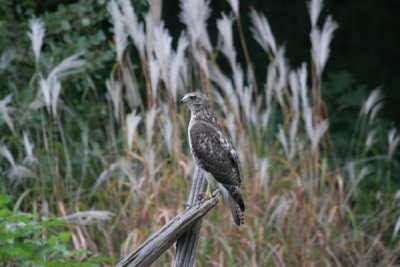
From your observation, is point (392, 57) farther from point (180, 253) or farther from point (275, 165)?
point (180, 253)

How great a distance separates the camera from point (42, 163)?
5.64m

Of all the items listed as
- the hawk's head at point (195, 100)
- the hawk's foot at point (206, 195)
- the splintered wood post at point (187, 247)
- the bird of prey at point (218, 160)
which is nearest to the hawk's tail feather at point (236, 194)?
the bird of prey at point (218, 160)

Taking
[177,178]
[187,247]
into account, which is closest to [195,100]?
[177,178]

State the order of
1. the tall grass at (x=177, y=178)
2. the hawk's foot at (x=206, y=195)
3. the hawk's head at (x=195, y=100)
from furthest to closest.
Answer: the tall grass at (x=177, y=178) < the hawk's head at (x=195, y=100) < the hawk's foot at (x=206, y=195)

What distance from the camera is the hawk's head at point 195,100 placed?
4.37 meters

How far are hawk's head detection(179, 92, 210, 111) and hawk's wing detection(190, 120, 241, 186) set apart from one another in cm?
15

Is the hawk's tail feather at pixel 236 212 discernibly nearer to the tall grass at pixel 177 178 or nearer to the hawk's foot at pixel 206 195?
the hawk's foot at pixel 206 195

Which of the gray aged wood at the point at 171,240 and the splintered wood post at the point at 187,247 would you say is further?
the splintered wood post at the point at 187,247

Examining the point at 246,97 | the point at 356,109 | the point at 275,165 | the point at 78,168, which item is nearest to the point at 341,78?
the point at 356,109

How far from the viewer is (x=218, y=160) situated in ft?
13.4

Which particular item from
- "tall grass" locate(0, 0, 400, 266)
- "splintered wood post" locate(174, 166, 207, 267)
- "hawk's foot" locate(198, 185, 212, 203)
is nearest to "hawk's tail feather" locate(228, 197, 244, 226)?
"hawk's foot" locate(198, 185, 212, 203)

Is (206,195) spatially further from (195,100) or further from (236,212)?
(195,100)

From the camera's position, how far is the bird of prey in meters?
4.01

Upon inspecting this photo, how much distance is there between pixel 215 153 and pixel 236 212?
1.08 feet
